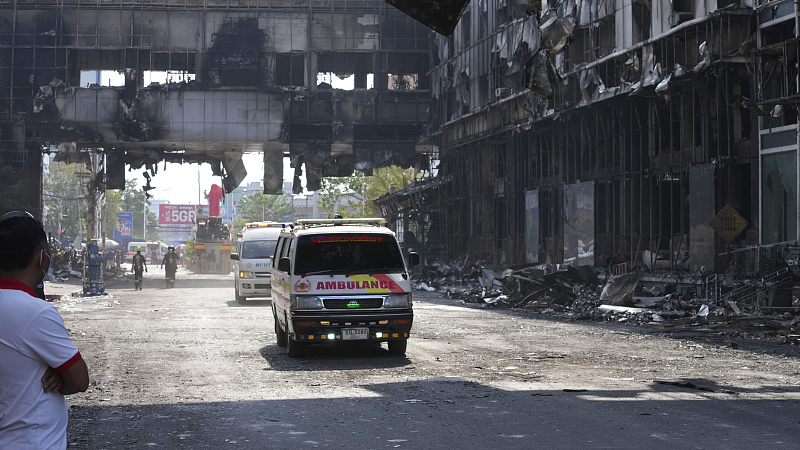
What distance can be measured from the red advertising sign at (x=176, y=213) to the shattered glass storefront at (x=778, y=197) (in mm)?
135482

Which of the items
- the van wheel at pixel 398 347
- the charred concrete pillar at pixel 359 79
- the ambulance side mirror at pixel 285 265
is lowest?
the van wheel at pixel 398 347

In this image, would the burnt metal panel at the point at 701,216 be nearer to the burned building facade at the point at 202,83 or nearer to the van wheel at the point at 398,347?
the van wheel at the point at 398,347

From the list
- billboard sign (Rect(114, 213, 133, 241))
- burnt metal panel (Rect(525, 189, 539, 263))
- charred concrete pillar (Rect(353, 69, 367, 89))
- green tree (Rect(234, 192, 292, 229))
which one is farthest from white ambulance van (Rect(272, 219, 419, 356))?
billboard sign (Rect(114, 213, 133, 241))

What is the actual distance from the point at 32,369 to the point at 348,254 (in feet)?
38.5

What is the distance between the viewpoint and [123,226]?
15012 centimetres

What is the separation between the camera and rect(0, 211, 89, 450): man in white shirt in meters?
3.80

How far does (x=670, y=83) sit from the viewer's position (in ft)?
104

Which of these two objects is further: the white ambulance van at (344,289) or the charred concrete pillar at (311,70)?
the charred concrete pillar at (311,70)

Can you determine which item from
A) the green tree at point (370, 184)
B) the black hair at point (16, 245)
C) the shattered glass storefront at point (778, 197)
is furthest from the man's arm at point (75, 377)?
the green tree at point (370, 184)

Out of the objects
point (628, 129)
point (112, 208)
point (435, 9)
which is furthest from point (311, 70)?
point (112, 208)

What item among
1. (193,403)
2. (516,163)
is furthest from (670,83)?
(193,403)

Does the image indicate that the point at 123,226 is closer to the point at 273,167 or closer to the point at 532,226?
the point at 273,167

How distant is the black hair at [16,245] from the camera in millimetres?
3971

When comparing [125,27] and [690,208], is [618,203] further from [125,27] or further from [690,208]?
[125,27]
